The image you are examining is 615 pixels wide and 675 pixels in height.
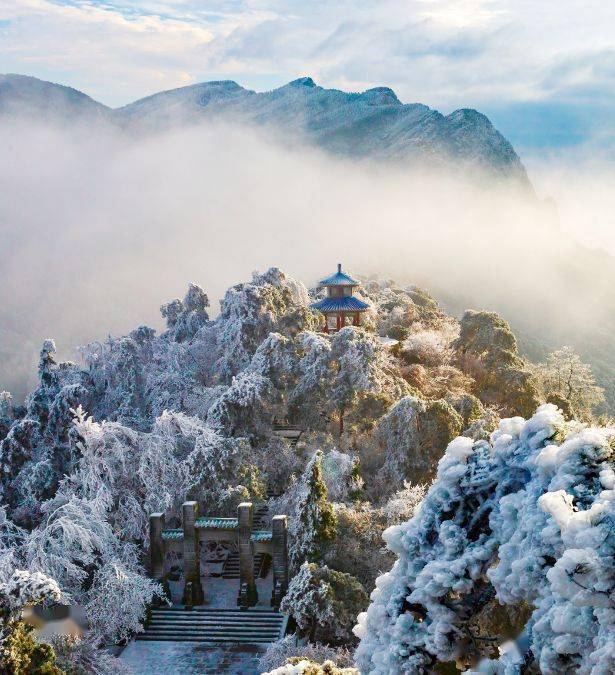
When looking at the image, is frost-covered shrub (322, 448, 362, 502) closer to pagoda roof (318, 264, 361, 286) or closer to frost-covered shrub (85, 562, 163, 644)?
frost-covered shrub (85, 562, 163, 644)

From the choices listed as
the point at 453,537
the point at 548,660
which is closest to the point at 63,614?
the point at 453,537

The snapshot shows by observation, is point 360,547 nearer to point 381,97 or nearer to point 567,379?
point 567,379

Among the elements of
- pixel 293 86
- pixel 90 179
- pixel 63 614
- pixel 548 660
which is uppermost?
pixel 293 86

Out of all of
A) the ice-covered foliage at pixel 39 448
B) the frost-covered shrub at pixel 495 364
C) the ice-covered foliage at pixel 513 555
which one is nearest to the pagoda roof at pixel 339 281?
the frost-covered shrub at pixel 495 364

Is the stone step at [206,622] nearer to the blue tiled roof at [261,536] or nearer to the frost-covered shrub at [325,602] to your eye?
the frost-covered shrub at [325,602]

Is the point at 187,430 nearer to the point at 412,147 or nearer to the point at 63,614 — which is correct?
the point at 63,614

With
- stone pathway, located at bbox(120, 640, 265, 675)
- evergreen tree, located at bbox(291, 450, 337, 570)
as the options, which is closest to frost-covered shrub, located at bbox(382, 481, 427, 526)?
evergreen tree, located at bbox(291, 450, 337, 570)

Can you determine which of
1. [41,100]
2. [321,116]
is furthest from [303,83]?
[41,100]
